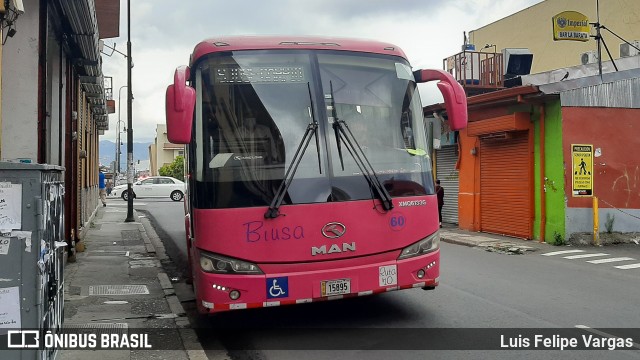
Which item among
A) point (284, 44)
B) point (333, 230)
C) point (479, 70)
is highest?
point (479, 70)

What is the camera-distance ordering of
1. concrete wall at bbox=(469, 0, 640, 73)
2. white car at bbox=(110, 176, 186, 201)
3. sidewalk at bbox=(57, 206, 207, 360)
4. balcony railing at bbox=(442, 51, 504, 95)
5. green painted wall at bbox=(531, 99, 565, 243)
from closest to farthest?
1. sidewalk at bbox=(57, 206, 207, 360)
2. green painted wall at bbox=(531, 99, 565, 243)
3. balcony railing at bbox=(442, 51, 504, 95)
4. concrete wall at bbox=(469, 0, 640, 73)
5. white car at bbox=(110, 176, 186, 201)

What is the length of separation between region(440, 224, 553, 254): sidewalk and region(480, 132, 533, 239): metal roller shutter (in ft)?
1.23

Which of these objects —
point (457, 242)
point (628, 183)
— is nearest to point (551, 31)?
point (628, 183)

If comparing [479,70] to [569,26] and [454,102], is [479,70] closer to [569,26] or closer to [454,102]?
[569,26]

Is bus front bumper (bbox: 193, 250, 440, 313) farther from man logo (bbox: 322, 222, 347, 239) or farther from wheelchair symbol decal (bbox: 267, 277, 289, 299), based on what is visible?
man logo (bbox: 322, 222, 347, 239)

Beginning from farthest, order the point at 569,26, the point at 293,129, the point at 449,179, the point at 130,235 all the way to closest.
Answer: the point at 449,179
the point at 569,26
the point at 130,235
the point at 293,129

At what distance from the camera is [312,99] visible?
5.74 metres

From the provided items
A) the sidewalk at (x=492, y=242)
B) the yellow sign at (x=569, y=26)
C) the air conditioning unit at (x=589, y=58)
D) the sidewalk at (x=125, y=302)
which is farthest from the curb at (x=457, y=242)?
the air conditioning unit at (x=589, y=58)

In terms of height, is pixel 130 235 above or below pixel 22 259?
below

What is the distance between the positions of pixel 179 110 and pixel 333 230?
1888mm

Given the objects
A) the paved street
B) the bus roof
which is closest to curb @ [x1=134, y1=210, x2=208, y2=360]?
the paved street

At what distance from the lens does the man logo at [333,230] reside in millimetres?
5488

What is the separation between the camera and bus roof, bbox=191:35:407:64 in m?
5.80

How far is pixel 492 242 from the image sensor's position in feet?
44.5
